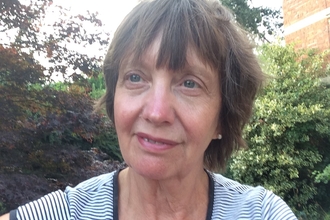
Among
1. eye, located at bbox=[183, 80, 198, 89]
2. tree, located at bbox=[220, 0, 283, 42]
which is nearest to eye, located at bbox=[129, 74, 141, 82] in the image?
eye, located at bbox=[183, 80, 198, 89]

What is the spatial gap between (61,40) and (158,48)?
10.5 ft

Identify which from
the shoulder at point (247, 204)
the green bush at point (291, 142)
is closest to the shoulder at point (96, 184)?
the shoulder at point (247, 204)

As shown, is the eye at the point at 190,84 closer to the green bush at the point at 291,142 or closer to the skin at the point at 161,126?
the skin at the point at 161,126

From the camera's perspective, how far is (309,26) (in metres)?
11.2

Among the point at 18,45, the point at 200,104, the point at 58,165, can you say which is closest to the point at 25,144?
the point at 58,165

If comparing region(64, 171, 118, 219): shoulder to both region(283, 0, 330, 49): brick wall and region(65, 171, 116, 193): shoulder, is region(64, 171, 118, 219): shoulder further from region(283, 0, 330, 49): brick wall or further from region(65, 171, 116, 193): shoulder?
region(283, 0, 330, 49): brick wall

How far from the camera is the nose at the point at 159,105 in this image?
5.62 ft

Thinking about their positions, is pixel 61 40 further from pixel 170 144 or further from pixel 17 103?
pixel 170 144

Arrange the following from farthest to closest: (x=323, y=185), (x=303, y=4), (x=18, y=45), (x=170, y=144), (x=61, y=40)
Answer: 1. (x=303, y=4)
2. (x=323, y=185)
3. (x=61, y=40)
4. (x=18, y=45)
5. (x=170, y=144)

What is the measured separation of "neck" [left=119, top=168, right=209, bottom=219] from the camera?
195cm

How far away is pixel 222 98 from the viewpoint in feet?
6.60

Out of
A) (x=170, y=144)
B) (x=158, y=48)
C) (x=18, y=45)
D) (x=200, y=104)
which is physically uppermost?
(x=18, y=45)

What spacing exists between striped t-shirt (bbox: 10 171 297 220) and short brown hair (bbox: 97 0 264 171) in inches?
13.0

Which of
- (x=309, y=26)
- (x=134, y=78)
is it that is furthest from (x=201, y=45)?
(x=309, y=26)
